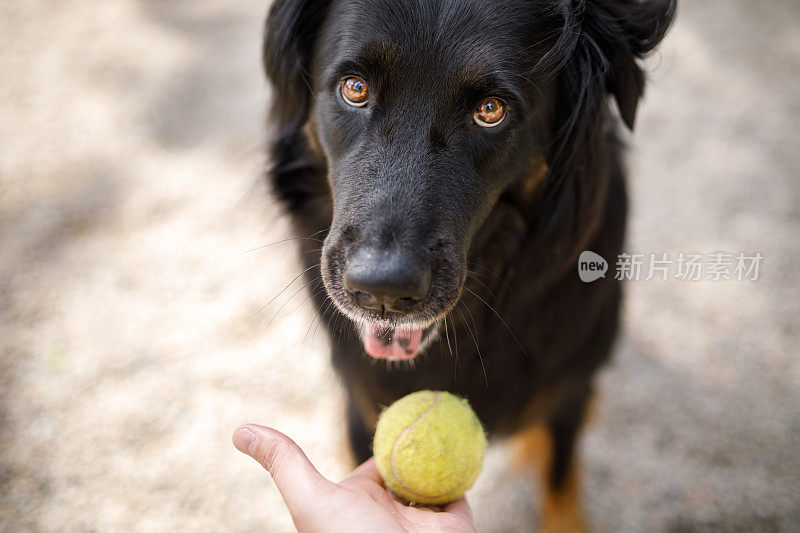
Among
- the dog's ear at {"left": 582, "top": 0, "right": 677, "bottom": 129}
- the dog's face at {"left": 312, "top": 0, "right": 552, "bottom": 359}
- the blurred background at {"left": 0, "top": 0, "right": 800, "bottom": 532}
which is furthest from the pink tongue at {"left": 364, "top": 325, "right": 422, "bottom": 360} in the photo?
the dog's ear at {"left": 582, "top": 0, "right": 677, "bottom": 129}

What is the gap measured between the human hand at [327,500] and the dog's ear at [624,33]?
1.39 m

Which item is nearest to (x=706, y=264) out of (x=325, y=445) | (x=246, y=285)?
(x=325, y=445)

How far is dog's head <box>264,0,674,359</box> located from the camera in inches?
61.3

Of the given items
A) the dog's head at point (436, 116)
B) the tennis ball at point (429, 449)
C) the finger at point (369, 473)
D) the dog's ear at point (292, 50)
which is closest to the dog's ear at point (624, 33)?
the dog's head at point (436, 116)

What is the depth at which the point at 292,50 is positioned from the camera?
1979 millimetres

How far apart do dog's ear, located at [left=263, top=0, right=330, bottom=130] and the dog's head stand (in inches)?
4.7

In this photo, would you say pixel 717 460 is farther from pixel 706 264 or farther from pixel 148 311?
pixel 148 311

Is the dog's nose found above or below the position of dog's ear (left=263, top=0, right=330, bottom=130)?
below

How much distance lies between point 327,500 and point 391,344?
0.58m

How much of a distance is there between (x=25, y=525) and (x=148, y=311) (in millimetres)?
1111

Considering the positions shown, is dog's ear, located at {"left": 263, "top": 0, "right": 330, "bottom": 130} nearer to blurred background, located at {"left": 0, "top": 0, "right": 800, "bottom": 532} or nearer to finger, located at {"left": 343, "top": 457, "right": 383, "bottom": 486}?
blurred background, located at {"left": 0, "top": 0, "right": 800, "bottom": 532}

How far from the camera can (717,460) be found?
2686 millimetres

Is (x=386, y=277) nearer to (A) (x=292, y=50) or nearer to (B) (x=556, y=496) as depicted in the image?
(A) (x=292, y=50)

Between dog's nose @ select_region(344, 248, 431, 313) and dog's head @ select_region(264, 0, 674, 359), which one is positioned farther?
dog's head @ select_region(264, 0, 674, 359)
